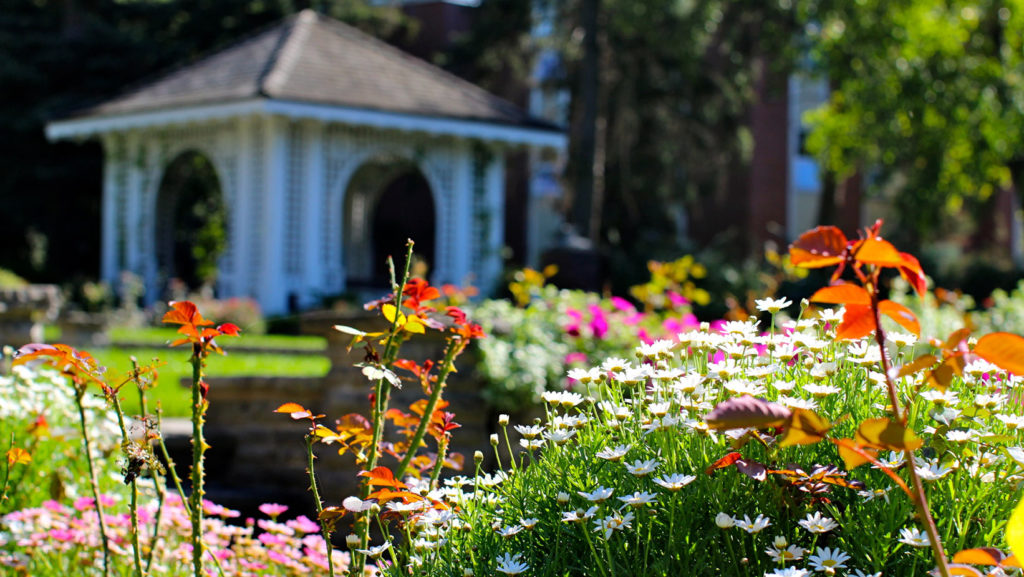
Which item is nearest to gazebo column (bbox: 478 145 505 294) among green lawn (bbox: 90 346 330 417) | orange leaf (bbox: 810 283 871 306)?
green lawn (bbox: 90 346 330 417)

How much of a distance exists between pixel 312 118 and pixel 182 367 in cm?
537

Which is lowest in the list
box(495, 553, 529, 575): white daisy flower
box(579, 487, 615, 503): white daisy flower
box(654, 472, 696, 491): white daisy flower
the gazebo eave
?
box(495, 553, 529, 575): white daisy flower

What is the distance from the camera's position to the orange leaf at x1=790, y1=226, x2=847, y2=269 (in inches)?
51.1

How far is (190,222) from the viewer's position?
66.4 ft

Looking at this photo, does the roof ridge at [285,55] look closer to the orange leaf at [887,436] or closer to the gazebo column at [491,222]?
the gazebo column at [491,222]

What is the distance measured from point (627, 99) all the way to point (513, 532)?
17.7m

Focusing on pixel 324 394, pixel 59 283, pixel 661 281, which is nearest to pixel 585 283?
pixel 661 281

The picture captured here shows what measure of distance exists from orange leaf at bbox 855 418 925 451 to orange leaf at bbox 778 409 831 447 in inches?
2.1

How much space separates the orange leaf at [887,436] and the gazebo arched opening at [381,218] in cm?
921

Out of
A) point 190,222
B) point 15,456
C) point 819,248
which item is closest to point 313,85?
point 190,222

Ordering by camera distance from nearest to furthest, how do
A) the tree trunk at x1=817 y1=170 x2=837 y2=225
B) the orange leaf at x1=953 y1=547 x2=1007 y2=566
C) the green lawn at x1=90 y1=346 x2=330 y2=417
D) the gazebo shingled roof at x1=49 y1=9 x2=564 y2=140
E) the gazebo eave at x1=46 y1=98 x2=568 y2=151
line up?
the orange leaf at x1=953 y1=547 x2=1007 y2=566 → the green lawn at x1=90 y1=346 x2=330 y2=417 → the gazebo eave at x1=46 y1=98 x2=568 y2=151 → the gazebo shingled roof at x1=49 y1=9 x2=564 y2=140 → the tree trunk at x1=817 y1=170 x2=837 y2=225

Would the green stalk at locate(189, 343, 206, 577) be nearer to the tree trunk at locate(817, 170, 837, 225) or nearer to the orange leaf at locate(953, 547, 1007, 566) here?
the orange leaf at locate(953, 547, 1007, 566)

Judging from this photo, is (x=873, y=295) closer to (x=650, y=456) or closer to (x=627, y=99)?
(x=650, y=456)

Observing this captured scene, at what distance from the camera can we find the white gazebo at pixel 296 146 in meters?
13.6
